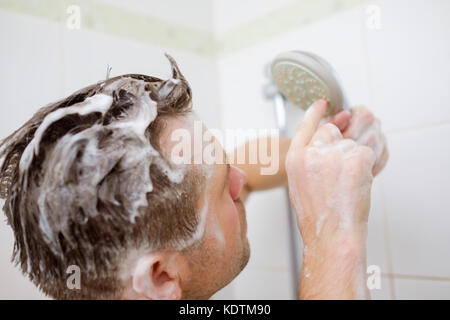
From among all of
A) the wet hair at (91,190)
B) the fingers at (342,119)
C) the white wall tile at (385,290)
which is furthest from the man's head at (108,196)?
the white wall tile at (385,290)

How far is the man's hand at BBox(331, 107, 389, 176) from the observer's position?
0.78 meters

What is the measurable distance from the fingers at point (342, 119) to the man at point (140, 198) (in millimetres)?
105

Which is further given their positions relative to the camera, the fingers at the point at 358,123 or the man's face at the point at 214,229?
the fingers at the point at 358,123

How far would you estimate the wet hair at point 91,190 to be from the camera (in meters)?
0.55

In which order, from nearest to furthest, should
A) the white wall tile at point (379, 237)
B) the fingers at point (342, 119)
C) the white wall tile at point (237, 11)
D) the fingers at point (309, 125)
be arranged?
1. the fingers at point (309, 125)
2. the fingers at point (342, 119)
3. the white wall tile at point (379, 237)
4. the white wall tile at point (237, 11)

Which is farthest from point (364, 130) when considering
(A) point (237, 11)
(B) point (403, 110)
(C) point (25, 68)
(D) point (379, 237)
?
(C) point (25, 68)

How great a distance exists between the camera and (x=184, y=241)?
0.62 m

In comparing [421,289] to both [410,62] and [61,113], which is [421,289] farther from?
[61,113]

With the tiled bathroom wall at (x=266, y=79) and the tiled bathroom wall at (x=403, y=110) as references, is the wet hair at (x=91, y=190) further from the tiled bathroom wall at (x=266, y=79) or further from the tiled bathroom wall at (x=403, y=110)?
the tiled bathroom wall at (x=403, y=110)

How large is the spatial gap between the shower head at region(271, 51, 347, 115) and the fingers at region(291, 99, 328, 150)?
0.02 metres

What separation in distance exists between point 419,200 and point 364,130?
0.62 feet

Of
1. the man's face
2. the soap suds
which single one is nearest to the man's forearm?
the man's face

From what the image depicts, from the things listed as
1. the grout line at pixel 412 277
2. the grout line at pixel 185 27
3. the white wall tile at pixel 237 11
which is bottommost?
the grout line at pixel 412 277
